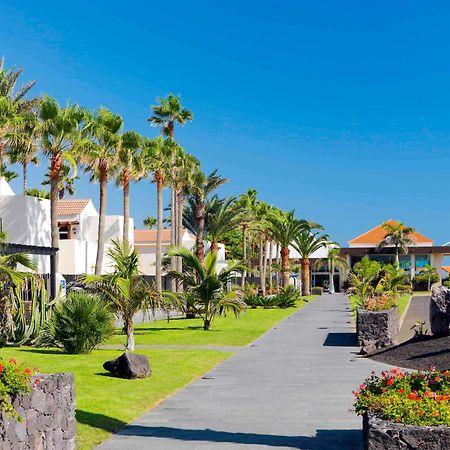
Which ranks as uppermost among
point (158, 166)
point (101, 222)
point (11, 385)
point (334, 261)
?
point (158, 166)

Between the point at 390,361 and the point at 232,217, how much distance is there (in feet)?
124

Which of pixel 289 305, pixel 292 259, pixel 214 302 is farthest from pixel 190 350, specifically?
pixel 292 259

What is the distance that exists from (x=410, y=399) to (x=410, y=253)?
9575 cm

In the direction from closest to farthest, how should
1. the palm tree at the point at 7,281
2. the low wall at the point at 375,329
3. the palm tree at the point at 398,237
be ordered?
the palm tree at the point at 7,281 → the low wall at the point at 375,329 → the palm tree at the point at 398,237

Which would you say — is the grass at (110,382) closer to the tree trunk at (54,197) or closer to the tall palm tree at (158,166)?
the tree trunk at (54,197)

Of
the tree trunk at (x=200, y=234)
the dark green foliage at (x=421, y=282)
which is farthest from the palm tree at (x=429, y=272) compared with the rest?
the tree trunk at (x=200, y=234)

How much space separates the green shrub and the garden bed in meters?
8.20

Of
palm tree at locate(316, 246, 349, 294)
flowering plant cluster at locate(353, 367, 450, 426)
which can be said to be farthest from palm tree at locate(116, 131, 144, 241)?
palm tree at locate(316, 246, 349, 294)

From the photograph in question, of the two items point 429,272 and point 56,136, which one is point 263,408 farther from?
point 429,272

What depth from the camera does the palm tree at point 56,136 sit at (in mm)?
40594

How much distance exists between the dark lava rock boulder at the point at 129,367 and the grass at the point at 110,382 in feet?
0.69

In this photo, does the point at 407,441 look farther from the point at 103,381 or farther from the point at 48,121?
the point at 48,121

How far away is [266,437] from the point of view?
10859mm

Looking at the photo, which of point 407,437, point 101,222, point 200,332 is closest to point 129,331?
point 200,332
